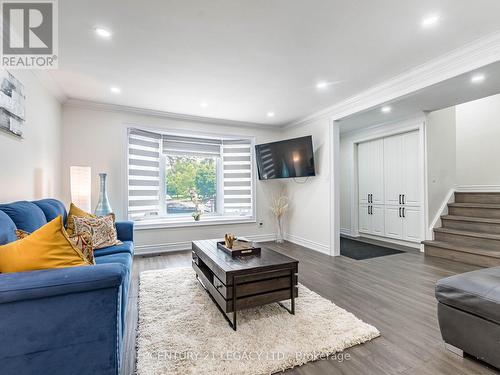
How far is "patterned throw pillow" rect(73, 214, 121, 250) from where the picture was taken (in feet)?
8.41

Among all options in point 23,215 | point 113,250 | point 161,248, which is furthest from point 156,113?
point 23,215

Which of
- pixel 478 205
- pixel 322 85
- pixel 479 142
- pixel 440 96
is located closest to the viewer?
pixel 322 85

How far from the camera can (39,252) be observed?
4.15 feet

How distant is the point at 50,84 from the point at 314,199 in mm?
4259

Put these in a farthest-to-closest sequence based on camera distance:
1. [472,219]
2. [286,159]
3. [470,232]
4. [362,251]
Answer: [286,159], [362,251], [472,219], [470,232]

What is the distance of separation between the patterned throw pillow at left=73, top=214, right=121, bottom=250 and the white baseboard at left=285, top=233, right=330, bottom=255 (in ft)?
10.5

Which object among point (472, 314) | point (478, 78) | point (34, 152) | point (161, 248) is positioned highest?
point (478, 78)

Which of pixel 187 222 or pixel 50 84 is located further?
pixel 187 222

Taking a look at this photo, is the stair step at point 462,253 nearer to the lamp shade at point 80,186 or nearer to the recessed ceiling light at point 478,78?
the recessed ceiling light at point 478,78

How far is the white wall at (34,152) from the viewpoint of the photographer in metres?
2.18

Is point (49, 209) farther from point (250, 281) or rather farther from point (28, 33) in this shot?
point (250, 281)

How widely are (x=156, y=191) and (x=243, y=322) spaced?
3094mm

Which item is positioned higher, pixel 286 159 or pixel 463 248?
pixel 286 159

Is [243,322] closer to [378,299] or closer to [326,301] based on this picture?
[326,301]
